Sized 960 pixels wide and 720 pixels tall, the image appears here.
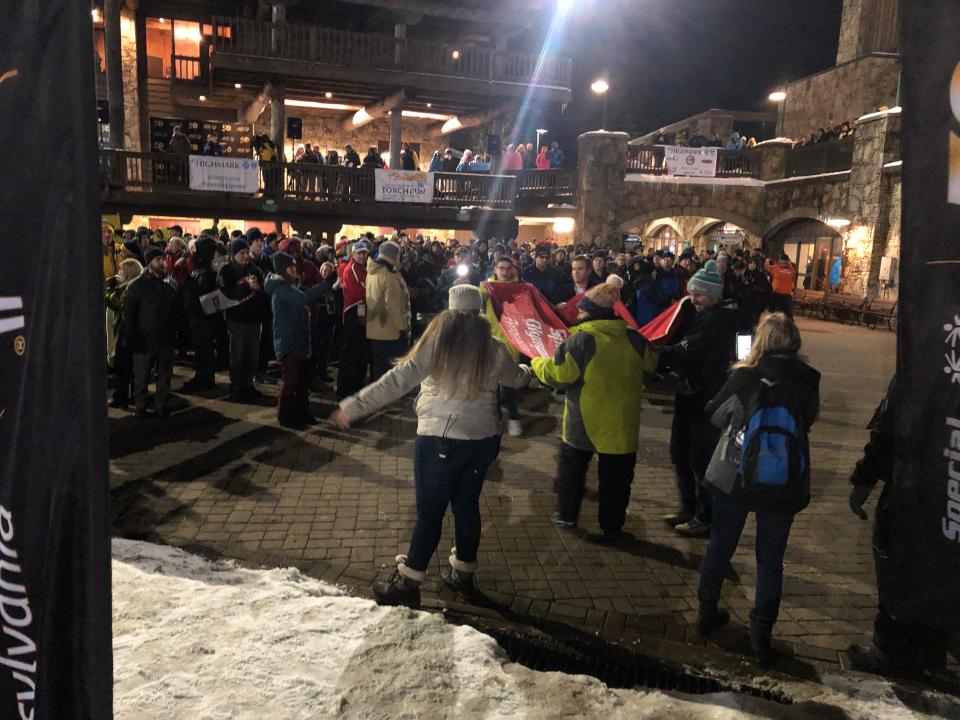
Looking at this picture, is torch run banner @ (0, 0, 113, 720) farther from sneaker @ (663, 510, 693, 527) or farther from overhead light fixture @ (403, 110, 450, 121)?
overhead light fixture @ (403, 110, 450, 121)

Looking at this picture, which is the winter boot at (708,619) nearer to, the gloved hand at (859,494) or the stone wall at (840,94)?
the gloved hand at (859,494)

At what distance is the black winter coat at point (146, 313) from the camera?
7.68 meters

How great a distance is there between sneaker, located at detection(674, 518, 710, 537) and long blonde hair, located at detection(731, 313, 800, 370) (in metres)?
2.01

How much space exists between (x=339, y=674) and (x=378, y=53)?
893 inches

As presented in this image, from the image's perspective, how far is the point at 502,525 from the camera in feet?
18.0

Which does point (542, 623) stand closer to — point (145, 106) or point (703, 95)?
point (145, 106)

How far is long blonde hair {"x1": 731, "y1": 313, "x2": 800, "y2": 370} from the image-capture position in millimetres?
3771

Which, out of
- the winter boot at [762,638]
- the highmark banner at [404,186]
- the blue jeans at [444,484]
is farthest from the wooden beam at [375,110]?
the winter boot at [762,638]

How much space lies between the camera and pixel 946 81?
8.36 ft

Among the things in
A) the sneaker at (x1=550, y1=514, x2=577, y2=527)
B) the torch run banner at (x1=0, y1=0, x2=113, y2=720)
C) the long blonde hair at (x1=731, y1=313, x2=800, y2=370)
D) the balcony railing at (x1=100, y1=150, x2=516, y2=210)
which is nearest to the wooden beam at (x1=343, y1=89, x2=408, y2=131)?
the balcony railing at (x1=100, y1=150, x2=516, y2=210)

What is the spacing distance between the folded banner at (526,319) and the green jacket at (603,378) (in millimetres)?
1863

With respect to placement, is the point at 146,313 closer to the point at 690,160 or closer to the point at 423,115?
the point at 690,160

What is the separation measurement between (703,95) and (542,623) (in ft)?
132

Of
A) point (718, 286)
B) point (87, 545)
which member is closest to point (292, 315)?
point (718, 286)
